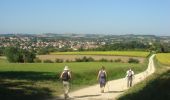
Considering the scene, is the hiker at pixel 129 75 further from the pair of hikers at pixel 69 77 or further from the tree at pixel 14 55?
the tree at pixel 14 55

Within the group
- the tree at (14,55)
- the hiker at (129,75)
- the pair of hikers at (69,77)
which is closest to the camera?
the pair of hikers at (69,77)

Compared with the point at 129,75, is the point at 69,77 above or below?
above

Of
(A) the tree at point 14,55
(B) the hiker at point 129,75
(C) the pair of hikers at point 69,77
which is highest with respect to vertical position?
(C) the pair of hikers at point 69,77

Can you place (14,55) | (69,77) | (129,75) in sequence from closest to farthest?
1. (69,77)
2. (129,75)
3. (14,55)

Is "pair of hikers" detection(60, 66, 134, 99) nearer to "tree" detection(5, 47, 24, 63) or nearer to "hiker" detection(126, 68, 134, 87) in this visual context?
"hiker" detection(126, 68, 134, 87)

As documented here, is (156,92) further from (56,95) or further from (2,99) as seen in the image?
(2,99)

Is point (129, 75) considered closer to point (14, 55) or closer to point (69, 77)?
point (69, 77)

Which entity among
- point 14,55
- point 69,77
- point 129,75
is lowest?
point 14,55

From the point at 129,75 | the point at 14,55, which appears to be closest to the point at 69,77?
the point at 129,75

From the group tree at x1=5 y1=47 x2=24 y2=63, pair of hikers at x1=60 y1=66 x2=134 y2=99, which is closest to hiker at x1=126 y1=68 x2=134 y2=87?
pair of hikers at x1=60 y1=66 x2=134 y2=99

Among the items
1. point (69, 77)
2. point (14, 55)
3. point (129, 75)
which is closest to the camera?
point (69, 77)

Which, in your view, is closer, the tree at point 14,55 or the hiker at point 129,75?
the hiker at point 129,75

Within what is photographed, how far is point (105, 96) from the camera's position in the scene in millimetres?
23500

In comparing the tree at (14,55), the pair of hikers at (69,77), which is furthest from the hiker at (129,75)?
the tree at (14,55)
